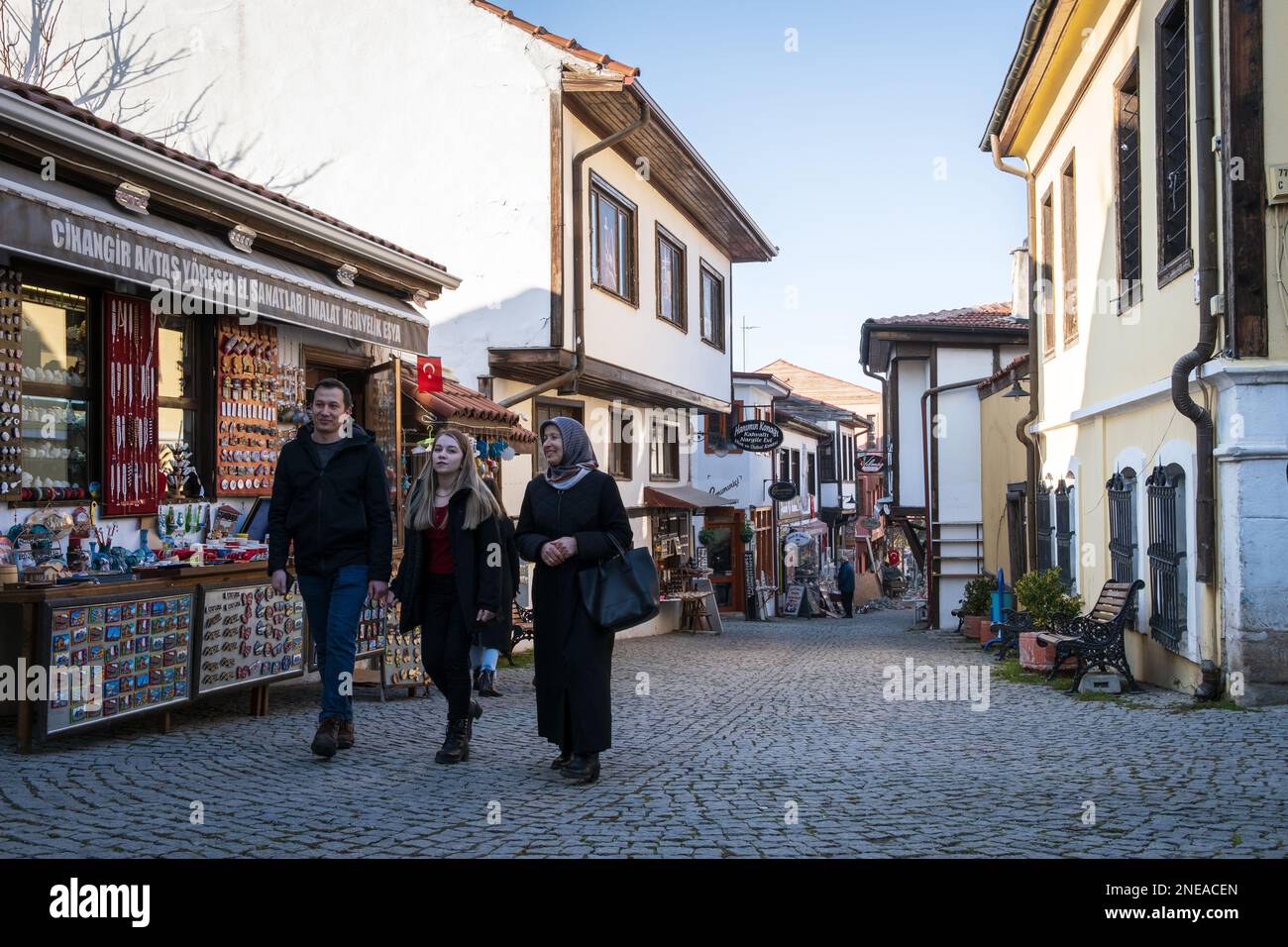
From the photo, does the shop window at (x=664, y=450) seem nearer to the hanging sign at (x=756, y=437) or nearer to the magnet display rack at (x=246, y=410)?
the hanging sign at (x=756, y=437)

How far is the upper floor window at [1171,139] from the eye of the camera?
9922mm

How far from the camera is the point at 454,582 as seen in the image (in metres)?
6.46

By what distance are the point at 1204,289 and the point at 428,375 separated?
6.54 metres

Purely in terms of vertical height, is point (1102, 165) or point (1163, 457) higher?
point (1102, 165)

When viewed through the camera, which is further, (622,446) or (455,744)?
(622,446)

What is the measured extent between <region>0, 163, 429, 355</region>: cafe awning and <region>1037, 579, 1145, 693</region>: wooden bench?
6206 mm

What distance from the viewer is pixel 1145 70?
10781 millimetres

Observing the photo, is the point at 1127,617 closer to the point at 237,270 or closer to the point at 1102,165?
the point at 1102,165

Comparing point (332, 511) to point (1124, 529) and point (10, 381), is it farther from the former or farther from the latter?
point (1124, 529)

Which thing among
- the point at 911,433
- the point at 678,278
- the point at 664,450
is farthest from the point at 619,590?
the point at 911,433

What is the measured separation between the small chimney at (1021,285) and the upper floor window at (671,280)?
5.03 metres

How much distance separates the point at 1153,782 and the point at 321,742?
159 inches

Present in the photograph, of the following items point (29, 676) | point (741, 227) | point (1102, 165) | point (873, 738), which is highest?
point (741, 227)

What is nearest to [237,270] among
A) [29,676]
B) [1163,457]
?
[29,676]
